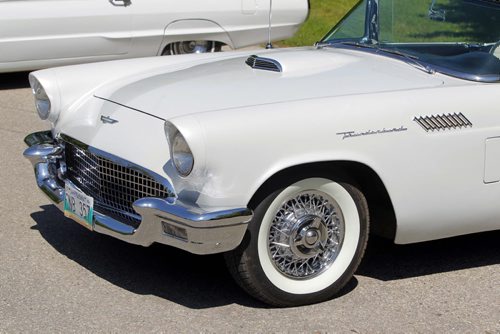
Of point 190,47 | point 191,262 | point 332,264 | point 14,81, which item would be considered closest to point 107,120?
point 191,262

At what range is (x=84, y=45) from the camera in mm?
9258

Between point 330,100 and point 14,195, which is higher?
point 330,100

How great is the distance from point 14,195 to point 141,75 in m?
1.38

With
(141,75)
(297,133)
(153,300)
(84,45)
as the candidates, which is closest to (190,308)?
(153,300)

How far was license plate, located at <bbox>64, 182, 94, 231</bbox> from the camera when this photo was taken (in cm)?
435

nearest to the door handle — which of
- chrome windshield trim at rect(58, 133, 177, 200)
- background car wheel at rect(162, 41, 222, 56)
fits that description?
background car wheel at rect(162, 41, 222, 56)

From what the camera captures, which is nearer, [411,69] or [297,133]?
[297,133]

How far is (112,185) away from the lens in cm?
433

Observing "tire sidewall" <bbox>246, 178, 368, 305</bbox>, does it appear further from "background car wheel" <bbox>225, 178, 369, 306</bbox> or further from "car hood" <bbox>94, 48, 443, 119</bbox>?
"car hood" <bbox>94, 48, 443, 119</bbox>

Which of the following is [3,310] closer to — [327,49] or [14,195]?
[14,195]

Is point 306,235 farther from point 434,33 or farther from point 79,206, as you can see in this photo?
point 434,33

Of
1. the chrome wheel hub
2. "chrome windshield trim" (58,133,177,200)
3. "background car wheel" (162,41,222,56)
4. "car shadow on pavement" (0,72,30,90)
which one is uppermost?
"chrome windshield trim" (58,133,177,200)

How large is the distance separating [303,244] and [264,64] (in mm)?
1132

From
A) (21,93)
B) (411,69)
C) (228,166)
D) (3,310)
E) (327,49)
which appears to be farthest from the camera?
(21,93)
